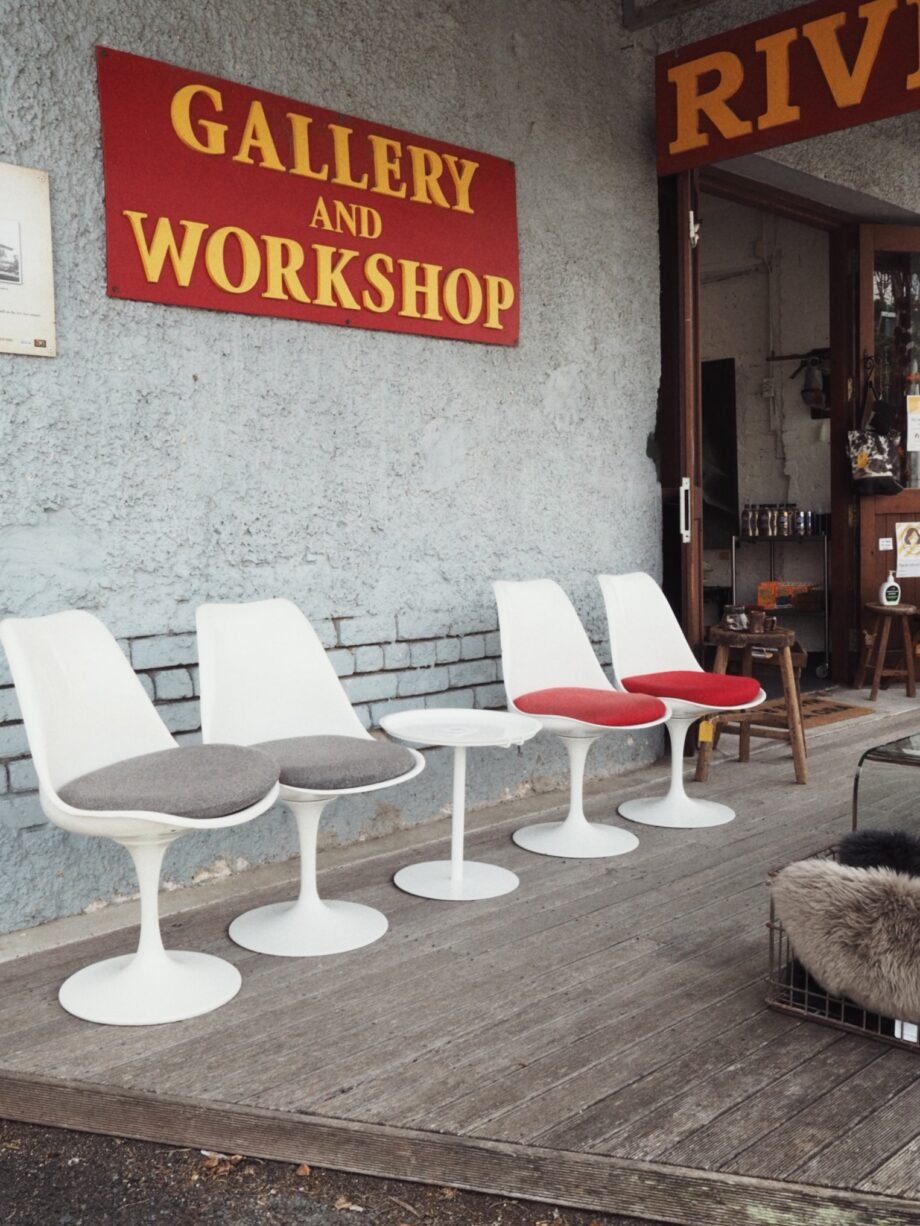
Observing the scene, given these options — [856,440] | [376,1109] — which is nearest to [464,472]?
[376,1109]

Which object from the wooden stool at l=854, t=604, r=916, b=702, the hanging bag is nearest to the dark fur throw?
the wooden stool at l=854, t=604, r=916, b=702

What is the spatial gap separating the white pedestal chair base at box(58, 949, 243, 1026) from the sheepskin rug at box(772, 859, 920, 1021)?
127 centimetres

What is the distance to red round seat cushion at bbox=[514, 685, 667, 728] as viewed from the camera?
3412 millimetres

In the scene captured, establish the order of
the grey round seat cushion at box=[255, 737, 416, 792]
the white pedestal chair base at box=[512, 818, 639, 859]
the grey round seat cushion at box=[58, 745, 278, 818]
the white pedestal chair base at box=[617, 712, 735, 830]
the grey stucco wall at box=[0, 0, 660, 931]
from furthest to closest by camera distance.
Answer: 1. the white pedestal chair base at box=[617, 712, 735, 830]
2. the white pedestal chair base at box=[512, 818, 639, 859]
3. the grey stucco wall at box=[0, 0, 660, 931]
4. the grey round seat cushion at box=[255, 737, 416, 792]
5. the grey round seat cushion at box=[58, 745, 278, 818]

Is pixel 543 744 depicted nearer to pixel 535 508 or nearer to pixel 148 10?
pixel 535 508

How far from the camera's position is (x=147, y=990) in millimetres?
2508

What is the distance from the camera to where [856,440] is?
21.2ft

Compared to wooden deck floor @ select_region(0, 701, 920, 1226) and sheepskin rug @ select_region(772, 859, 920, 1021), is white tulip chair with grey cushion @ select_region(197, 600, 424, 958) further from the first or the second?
sheepskin rug @ select_region(772, 859, 920, 1021)

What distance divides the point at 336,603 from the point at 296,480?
43cm

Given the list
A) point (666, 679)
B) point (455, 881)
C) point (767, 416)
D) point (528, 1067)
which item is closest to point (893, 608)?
point (767, 416)

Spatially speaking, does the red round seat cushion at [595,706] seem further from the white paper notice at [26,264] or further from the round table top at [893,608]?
the round table top at [893,608]

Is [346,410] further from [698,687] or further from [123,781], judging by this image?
A: [123,781]

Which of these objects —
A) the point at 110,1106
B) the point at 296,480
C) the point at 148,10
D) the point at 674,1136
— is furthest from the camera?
the point at 296,480

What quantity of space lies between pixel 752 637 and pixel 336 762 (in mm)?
2265
